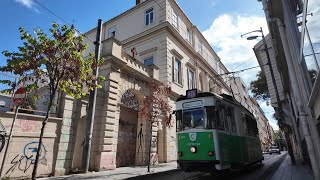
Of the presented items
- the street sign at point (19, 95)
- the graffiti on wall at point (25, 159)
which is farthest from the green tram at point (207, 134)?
the street sign at point (19, 95)

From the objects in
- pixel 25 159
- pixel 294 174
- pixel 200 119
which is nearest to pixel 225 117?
pixel 200 119

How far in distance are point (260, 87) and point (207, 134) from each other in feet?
75.2

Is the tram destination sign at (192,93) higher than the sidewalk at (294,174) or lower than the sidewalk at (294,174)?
higher

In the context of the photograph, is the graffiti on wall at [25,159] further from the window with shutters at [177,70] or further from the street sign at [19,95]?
the window with shutters at [177,70]

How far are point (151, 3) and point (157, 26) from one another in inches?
138

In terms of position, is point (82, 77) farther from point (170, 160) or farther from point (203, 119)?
point (170, 160)

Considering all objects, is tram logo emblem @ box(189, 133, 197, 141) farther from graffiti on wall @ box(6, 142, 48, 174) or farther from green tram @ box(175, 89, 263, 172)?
graffiti on wall @ box(6, 142, 48, 174)

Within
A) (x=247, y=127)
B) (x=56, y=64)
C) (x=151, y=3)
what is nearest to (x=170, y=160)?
(x=247, y=127)

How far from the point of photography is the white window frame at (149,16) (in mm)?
22748

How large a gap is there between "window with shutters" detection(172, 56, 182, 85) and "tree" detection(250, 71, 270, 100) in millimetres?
11873

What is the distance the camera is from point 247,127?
12969 millimetres

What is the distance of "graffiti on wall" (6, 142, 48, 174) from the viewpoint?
357 inches

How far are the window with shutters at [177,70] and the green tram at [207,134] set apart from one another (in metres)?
11.3

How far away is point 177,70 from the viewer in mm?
22797
